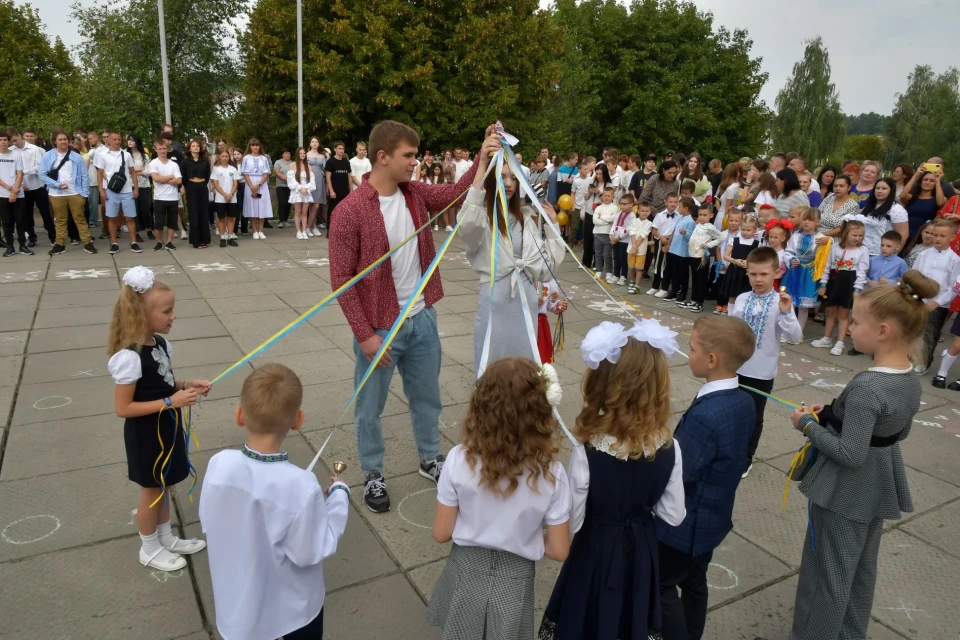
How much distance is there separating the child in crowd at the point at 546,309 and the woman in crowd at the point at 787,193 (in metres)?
5.36

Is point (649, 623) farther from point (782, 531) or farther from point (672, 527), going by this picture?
point (782, 531)

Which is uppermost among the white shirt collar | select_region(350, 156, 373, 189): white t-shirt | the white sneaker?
select_region(350, 156, 373, 189): white t-shirt

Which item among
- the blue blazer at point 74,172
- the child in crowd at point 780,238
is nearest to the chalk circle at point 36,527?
the child in crowd at point 780,238

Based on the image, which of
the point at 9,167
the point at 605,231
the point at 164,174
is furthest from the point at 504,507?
the point at 9,167

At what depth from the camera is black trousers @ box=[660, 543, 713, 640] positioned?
2.33 metres

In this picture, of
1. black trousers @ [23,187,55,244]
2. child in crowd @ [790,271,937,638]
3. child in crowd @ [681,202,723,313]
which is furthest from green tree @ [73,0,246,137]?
child in crowd @ [790,271,937,638]

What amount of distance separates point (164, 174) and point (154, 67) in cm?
1113

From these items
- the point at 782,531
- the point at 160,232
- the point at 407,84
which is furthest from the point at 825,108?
the point at 782,531

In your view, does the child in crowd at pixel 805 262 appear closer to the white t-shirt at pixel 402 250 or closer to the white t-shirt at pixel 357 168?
the white t-shirt at pixel 402 250

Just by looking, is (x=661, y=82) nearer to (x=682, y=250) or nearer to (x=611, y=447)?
(x=682, y=250)

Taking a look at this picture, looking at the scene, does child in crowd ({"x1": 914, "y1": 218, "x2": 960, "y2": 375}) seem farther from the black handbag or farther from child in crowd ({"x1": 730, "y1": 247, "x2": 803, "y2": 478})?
the black handbag

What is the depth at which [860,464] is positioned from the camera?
2.32 m

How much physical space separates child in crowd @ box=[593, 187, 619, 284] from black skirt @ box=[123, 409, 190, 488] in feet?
26.7

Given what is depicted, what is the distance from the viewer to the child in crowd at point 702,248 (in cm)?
855
